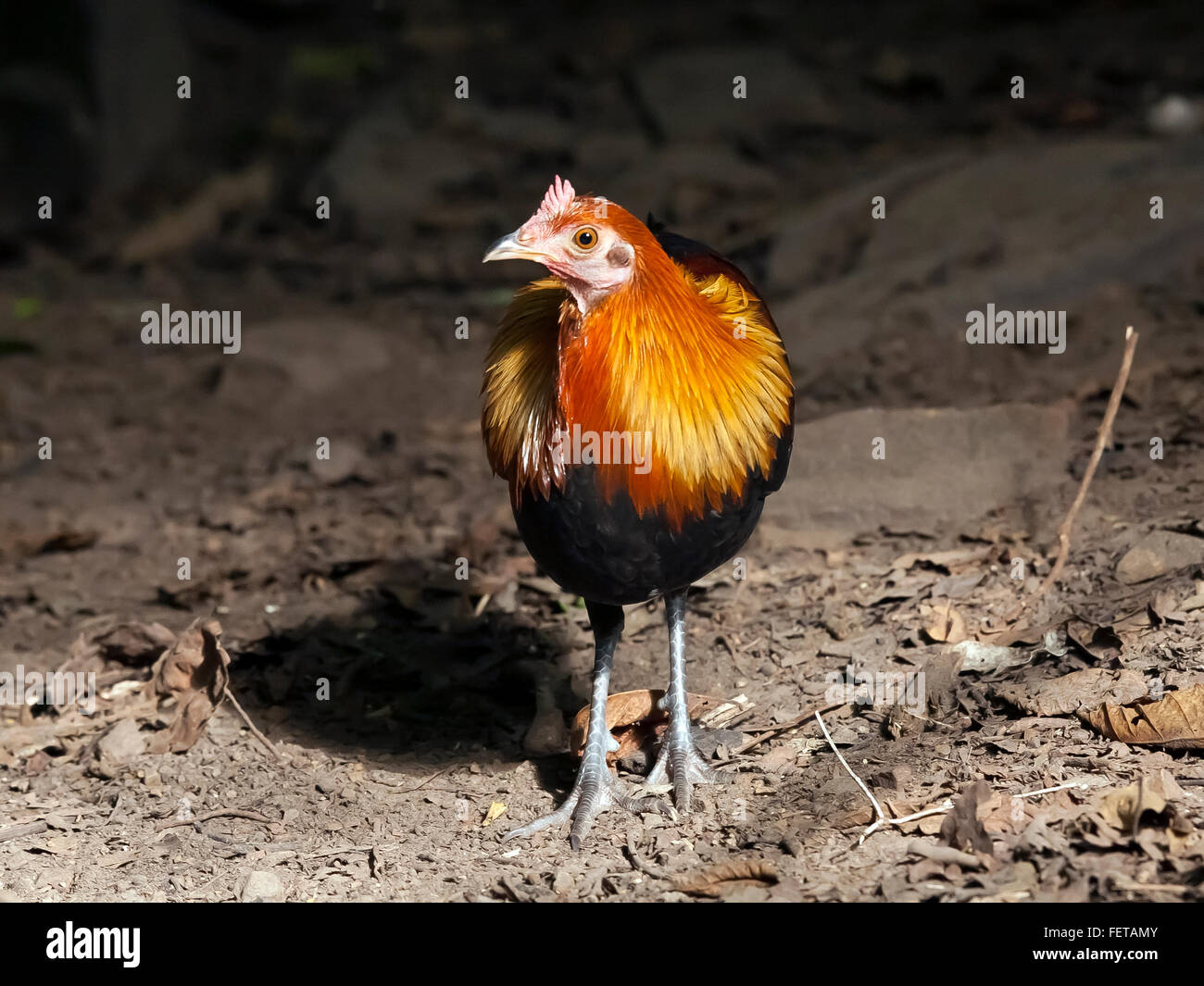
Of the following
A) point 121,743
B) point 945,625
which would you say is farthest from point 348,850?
point 945,625

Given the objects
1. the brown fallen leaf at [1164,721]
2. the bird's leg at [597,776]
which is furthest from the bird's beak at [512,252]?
the brown fallen leaf at [1164,721]

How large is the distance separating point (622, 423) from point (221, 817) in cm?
220

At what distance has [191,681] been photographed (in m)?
5.70

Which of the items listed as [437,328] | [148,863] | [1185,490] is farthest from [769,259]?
[148,863]

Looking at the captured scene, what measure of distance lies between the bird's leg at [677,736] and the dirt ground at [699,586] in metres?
0.15

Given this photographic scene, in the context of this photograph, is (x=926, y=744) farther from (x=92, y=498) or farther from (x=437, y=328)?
(x=437, y=328)

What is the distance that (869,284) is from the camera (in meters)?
8.96

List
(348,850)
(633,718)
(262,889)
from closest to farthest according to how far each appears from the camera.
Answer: (262,889)
(348,850)
(633,718)

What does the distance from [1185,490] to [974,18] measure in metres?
9.30

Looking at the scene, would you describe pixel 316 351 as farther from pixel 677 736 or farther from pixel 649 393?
pixel 649 393

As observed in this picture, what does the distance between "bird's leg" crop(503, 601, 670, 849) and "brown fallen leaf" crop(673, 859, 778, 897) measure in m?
0.58

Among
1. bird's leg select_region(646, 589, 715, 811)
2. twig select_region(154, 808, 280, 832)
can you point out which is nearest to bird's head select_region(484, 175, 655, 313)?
bird's leg select_region(646, 589, 715, 811)

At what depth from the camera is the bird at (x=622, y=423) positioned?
4191 millimetres

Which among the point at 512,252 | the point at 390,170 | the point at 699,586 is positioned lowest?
the point at 699,586
